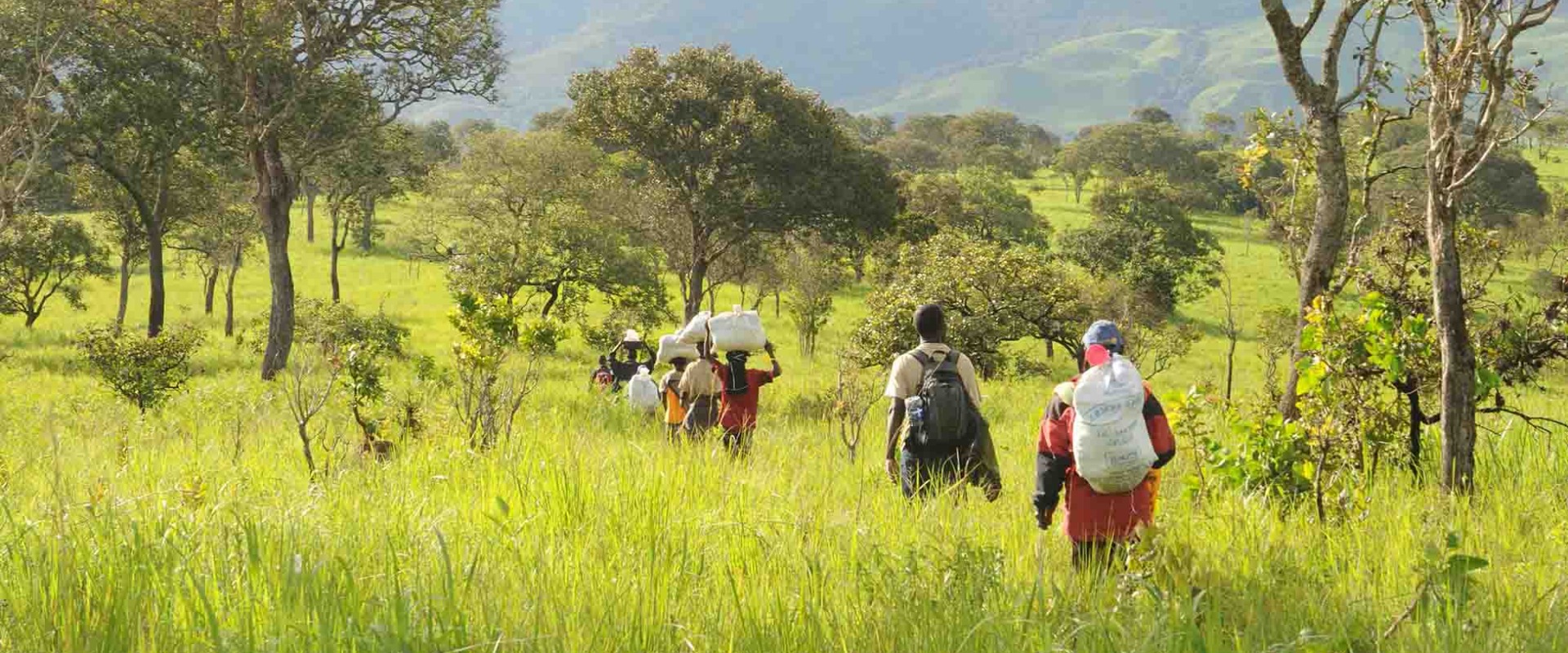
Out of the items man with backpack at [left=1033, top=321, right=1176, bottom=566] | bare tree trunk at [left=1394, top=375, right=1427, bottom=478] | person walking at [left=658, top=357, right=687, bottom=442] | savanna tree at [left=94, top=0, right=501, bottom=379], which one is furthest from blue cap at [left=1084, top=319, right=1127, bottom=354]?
savanna tree at [left=94, top=0, right=501, bottom=379]

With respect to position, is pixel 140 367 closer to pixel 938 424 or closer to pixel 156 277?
pixel 938 424

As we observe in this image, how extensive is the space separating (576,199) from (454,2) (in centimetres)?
1705

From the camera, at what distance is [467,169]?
45.5 meters

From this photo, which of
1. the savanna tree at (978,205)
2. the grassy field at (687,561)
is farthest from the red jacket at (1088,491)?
the savanna tree at (978,205)

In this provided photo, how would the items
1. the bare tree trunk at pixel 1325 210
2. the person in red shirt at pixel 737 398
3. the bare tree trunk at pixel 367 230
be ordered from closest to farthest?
1. the bare tree trunk at pixel 1325 210
2. the person in red shirt at pixel 737 398
3. the bare tree trunk at pixel 367 230

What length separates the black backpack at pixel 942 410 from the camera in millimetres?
6062

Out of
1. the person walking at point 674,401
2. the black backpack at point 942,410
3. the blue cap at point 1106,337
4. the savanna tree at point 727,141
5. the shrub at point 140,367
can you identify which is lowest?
the shrub at point 140,367

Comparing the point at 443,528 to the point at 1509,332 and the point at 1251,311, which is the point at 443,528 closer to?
the point at 1509,332

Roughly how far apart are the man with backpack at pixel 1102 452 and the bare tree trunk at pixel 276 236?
18.2 m

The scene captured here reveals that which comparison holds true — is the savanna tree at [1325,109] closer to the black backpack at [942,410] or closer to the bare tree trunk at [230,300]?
the black backpack at [942,410]

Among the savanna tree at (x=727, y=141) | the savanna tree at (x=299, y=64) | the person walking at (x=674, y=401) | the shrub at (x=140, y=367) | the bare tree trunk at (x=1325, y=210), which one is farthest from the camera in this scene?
the savanna tree at (x=727, y=141)

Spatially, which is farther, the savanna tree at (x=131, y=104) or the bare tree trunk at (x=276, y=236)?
the savanna tree at (x=131, y=104)

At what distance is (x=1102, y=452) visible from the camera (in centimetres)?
436

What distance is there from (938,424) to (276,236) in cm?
1747
